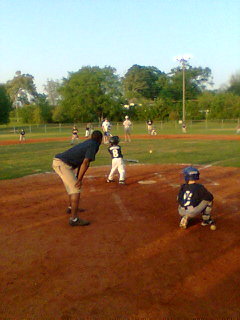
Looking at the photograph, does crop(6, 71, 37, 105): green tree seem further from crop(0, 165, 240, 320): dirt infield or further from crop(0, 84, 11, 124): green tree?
crop(0, 165, 240, 320): dirt infield

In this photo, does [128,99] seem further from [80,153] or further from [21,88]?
[80,153]

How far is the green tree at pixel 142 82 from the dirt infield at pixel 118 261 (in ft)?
272

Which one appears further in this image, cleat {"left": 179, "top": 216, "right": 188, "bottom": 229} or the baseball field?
cleat {"left": 179, "top": 216, "right": 188, "bottom": 229}

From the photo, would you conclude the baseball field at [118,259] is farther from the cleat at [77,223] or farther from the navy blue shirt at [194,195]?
the navy blue shirt at [194,195]

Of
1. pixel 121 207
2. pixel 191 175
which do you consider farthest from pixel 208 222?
pixel 121 207

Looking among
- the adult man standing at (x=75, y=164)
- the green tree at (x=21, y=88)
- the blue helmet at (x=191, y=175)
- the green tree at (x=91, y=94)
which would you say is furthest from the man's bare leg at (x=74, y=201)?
the green tree at (x=21, y=88)

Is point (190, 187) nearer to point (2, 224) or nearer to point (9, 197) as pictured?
point (2, 224)

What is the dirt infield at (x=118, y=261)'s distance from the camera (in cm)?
354

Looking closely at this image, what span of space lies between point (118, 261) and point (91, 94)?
7403 centimetres

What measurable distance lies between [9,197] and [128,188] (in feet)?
10.5

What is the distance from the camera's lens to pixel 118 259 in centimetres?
473

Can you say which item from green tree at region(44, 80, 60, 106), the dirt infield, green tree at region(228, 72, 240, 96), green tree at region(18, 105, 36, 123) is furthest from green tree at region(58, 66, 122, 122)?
the dirt infield

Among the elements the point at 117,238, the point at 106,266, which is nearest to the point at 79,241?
the point at 117,238

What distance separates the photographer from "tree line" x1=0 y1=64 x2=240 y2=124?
206 feet
